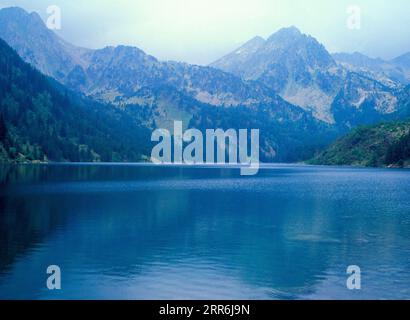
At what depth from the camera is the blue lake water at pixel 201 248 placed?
4372 centimetres

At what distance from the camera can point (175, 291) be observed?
42469 millimetres

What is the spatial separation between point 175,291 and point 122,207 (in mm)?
59806

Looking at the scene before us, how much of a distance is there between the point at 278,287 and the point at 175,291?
924cm

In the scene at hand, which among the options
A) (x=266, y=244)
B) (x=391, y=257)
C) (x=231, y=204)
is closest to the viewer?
(x=391, y=257)

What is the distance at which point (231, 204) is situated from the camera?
360 feet

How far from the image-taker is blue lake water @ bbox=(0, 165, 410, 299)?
143 feet

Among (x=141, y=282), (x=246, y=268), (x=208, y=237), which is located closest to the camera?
(x=141, y=282)

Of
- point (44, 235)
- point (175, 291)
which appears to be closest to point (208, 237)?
point (44, 235)

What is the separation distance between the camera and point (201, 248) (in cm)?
6153

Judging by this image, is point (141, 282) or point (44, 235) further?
point (44, 235)
